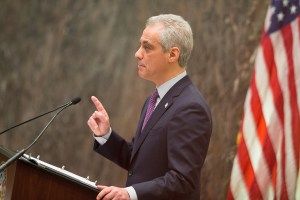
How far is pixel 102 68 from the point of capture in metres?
4.67

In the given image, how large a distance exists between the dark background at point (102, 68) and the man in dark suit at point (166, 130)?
1.39 meters

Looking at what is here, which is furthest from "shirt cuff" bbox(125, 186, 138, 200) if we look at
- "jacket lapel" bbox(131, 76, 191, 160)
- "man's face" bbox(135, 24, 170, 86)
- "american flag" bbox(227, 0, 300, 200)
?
"american flag" bbox(227, 0, 300, 200)

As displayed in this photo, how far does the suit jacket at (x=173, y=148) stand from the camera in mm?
2242

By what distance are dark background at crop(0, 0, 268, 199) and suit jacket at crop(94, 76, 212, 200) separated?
1.46 meters

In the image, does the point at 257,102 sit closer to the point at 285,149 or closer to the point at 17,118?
the point at 285,149

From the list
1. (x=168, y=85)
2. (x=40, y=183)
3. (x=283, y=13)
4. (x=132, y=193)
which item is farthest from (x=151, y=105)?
(x=283, y=13)

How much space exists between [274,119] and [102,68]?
1904 mm

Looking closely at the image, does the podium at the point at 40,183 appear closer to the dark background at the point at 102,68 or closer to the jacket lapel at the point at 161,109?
the jacket lapel at the point at 161,109

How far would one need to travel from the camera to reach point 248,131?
333cm

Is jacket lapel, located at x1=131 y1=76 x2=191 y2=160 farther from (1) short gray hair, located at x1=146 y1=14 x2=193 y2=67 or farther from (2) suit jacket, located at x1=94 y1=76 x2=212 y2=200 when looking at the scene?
(1) short gray hair, located at x1=146 y1=14 x2=193 y2=67

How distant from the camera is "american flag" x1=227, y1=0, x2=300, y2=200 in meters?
3.19

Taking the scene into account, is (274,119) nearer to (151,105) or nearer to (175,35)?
(151,105)

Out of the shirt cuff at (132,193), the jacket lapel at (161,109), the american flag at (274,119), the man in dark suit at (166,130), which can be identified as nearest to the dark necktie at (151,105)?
the man in dark suit at (166,130)

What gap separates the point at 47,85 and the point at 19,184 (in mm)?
2870
